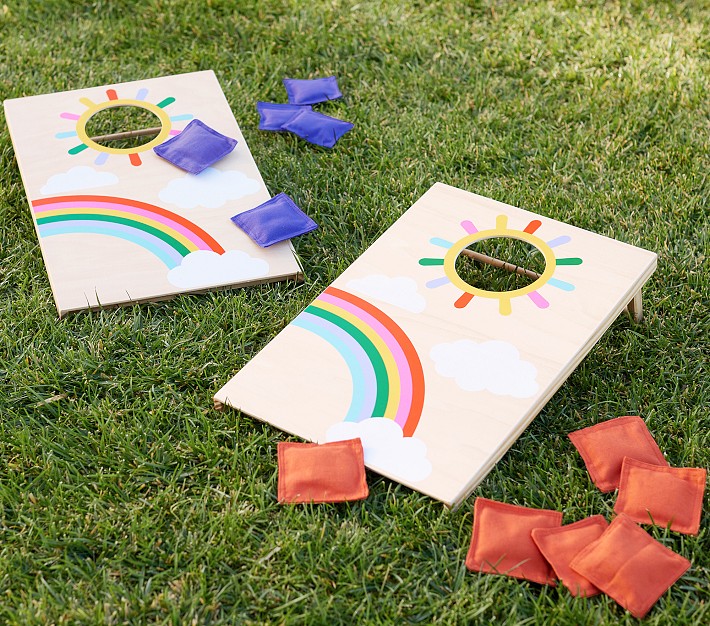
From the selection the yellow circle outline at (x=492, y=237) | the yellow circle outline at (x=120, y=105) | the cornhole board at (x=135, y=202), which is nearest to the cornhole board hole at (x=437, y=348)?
the yellow circle outline at (x=492, y=237)

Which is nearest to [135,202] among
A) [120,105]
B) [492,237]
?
[120,105]

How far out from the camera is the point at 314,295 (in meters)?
2.09

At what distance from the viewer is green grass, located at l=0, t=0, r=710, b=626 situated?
4.99 feet

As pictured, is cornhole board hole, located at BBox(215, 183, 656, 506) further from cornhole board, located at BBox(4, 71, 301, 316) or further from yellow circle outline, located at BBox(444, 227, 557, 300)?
cornhole board, located at BBox(4, 71, 301, 316)

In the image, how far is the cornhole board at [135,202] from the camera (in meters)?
2.07

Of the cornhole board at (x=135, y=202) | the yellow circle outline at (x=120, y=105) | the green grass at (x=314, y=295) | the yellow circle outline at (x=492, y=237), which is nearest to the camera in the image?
the green grass at (x=314, y=295)

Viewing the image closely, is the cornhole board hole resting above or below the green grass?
above

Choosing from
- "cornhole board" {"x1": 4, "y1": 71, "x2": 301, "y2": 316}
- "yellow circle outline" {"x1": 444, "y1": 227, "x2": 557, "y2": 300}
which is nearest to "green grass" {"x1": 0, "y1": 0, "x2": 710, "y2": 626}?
"cornhole board" {"x1": 4, "y1": 71, "x2": 301, "y2": 316}

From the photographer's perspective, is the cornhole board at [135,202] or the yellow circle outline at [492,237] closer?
the yellow circle outline at [492,237]

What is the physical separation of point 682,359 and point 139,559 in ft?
3.57

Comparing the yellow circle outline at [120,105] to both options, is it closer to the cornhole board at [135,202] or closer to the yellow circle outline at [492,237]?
the cornhole board at [135,202]

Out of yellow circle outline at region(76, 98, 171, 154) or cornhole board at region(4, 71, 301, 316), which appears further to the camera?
yellow circle outline at region(76, 98, 171, 154)

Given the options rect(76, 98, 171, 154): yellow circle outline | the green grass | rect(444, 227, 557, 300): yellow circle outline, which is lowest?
the green grass

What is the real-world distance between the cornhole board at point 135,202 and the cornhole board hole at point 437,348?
27cm
